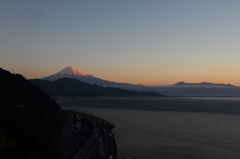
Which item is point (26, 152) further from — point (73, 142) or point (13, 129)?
point (73, 142)

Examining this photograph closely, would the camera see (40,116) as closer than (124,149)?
No

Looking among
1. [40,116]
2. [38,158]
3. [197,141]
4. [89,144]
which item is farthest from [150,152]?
[40,116]

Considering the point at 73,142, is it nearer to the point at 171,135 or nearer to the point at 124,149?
the point at 124,149

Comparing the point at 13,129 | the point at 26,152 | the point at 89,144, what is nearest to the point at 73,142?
the point at 89,144

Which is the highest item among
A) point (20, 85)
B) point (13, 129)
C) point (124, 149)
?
point (20, 85)

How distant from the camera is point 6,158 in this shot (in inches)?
953

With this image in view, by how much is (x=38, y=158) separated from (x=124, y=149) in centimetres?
1878

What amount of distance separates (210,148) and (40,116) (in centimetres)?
4357

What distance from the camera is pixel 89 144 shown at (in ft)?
129

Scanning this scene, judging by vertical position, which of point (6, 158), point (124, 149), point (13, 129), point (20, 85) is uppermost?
point (20, 85)

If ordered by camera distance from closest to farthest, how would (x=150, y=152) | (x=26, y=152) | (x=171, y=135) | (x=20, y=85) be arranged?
(x=26, y=152), (x=150, y=152), (x=171, y=135), (x=20, y=85)

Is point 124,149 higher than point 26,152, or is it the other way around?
point 26,152

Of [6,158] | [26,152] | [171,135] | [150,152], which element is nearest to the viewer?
[6,158]

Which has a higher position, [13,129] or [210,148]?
[13,129]
